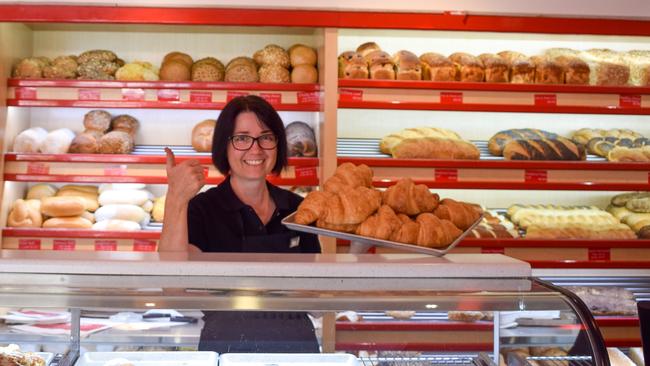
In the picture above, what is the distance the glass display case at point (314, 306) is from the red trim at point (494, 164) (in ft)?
7.63

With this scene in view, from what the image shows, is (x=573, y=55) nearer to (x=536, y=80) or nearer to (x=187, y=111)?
(x=536, y=80)

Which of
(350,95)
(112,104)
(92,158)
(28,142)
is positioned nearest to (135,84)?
(112,104)

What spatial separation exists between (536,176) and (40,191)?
9.54ft

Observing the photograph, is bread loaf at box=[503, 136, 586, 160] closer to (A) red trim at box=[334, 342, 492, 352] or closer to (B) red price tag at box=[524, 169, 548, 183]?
(B) red price tag at box=[524, 169, 548, 183]

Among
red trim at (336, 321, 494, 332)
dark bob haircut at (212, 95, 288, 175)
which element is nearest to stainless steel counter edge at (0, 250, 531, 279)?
red trim at (336, 321, 494, 332)

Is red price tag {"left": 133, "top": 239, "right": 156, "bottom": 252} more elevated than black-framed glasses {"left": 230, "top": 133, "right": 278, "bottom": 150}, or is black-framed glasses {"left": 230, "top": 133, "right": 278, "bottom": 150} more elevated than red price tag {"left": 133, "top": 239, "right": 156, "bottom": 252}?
black-framed glasses {"left": 230, "top": 133, "right": 278, "bottom": 150}

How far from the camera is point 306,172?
4266 mm

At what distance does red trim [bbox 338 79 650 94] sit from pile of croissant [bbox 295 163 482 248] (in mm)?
2235

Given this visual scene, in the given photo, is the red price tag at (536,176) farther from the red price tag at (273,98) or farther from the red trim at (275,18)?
the red price tag at (273,98)

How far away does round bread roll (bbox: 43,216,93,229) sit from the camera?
13.8 ft

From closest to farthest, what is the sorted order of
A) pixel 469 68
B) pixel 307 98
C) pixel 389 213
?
pixel 389 213, pixel 307 98, pixel 469 68

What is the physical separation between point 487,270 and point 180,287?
2.41 feet

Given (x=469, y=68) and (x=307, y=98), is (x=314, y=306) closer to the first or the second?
(x=307, y=98)

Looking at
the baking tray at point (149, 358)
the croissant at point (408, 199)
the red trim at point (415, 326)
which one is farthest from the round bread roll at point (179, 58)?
the red trim at point (415, 326)
